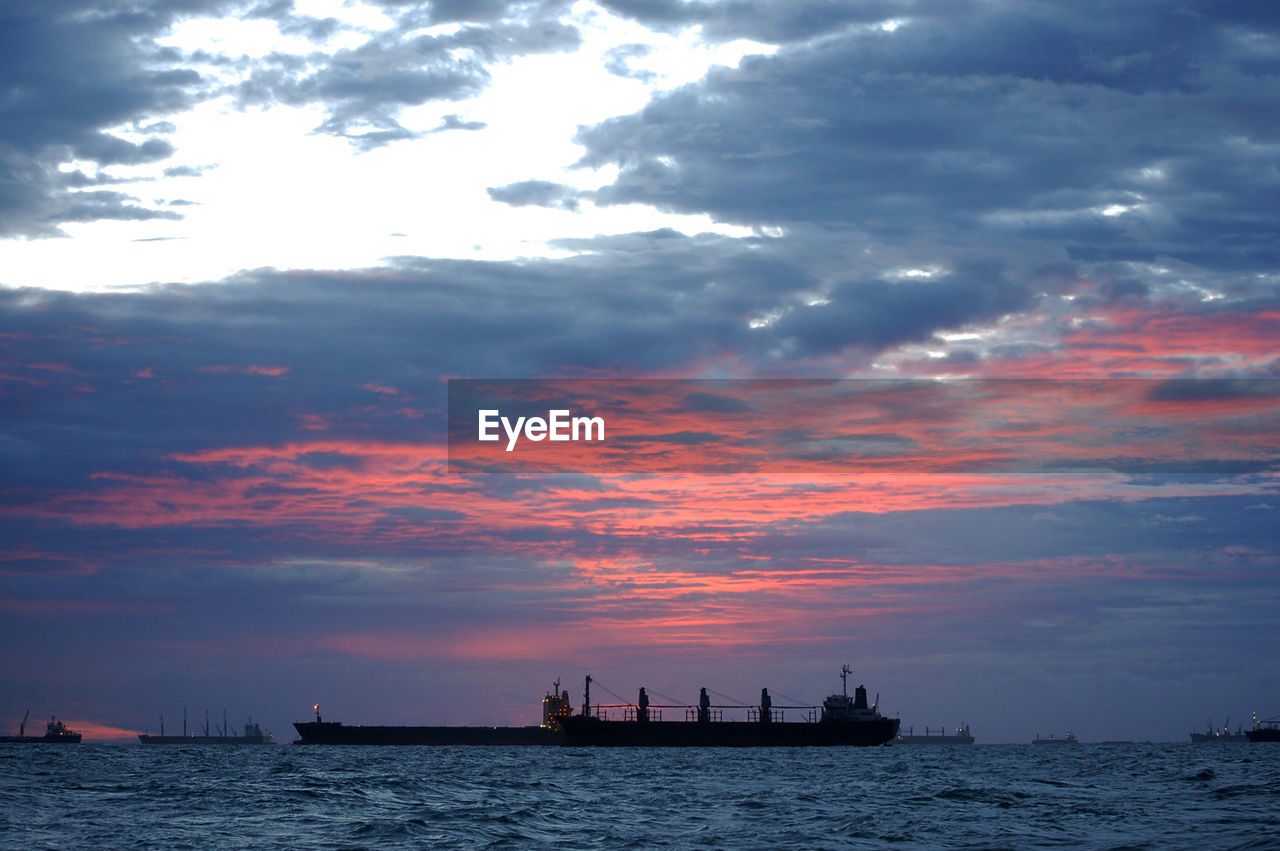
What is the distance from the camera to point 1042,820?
59875mm

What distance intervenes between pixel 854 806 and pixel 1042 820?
46.1ft

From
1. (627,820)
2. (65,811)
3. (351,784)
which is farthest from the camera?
(351,784)

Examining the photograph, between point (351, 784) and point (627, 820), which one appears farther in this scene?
point (351, 784)

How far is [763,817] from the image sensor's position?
64.6m

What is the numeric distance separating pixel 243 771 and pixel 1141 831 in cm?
9954

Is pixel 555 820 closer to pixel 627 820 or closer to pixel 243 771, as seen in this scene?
pixel 627 820

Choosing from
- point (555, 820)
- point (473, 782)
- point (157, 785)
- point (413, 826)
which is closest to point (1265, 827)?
point (555, 820)

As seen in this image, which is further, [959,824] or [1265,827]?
[959,824]

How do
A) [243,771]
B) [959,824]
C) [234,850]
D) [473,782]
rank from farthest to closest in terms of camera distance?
[243,771]
[473,782]
[959,824]
[234,850]

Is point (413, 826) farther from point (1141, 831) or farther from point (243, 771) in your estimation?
point (243, 771)

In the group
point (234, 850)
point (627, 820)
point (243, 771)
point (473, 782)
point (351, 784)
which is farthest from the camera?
point (243, 771)

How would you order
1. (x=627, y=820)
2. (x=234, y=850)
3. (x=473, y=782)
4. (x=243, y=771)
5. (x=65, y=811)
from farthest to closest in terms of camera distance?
(x=243, y=771) → (x=473, y=782) → (x=65, y=811) → (x=627, y=820) → (x=234, y=850)

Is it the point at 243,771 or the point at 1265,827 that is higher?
the point at 1265,827

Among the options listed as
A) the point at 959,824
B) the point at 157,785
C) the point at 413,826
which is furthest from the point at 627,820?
the point at 157,785
